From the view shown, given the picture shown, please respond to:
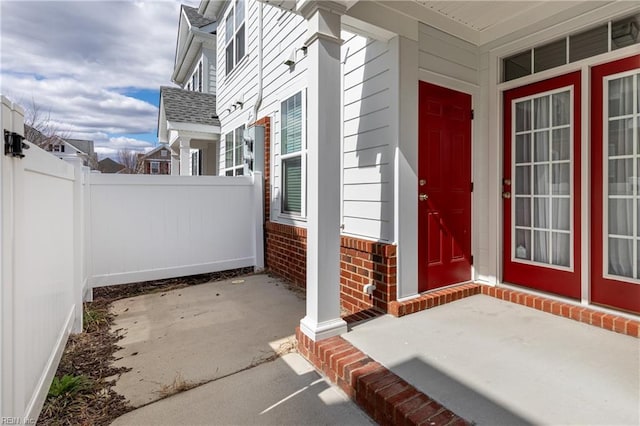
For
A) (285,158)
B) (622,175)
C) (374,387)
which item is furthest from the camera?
(285,158)

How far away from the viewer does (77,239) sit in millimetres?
3104

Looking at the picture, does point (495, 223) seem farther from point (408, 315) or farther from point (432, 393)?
point (432, 393)

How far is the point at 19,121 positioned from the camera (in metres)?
1.48

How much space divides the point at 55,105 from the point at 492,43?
51.9ft

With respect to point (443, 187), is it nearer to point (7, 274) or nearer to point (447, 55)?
point (447, 55)

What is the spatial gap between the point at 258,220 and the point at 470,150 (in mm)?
3350

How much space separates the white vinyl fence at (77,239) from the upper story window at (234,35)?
11.4ft

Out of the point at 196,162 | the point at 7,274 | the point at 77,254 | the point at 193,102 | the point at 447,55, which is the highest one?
the point at 193,102

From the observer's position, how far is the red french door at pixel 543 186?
2775 mm

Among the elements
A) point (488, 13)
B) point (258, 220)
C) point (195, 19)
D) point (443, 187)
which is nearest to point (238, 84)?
point (258, 220)

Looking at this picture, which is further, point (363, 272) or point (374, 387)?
point (363, 272)

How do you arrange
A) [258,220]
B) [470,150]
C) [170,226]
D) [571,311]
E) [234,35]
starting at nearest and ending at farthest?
1. [571,311]
2. [470,150]
3. [170,226]
4. [258,220]
5. [234,35]

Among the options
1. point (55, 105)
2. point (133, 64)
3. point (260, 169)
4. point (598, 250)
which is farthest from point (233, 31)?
point (133, 64)

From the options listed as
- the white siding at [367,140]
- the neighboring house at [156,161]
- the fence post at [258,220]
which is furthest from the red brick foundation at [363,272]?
the neighboring house at [156,161]
